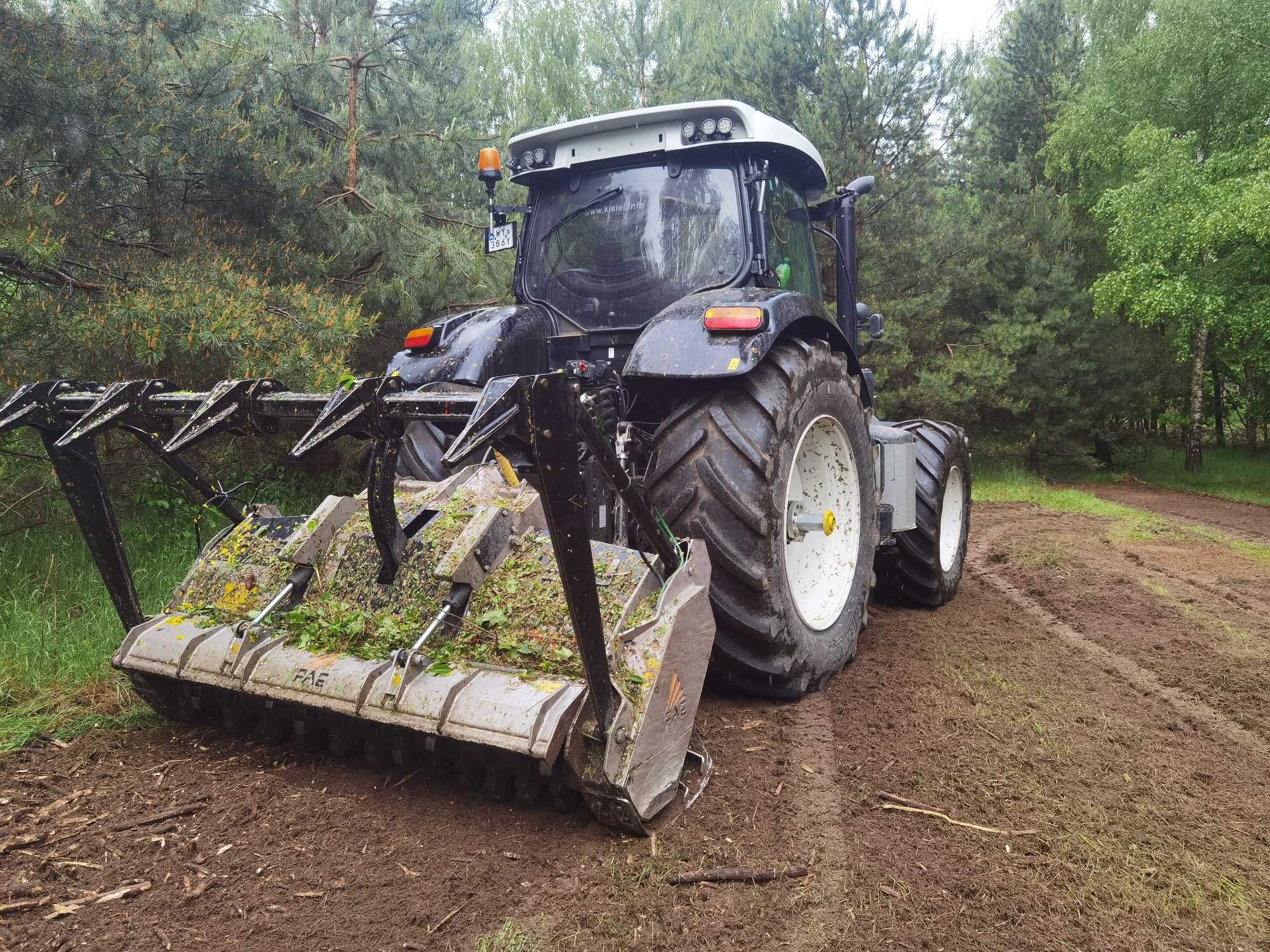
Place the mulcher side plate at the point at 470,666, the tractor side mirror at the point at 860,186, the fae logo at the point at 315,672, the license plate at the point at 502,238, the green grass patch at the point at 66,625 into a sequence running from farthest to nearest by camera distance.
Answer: the tractor side mirror at the point at 860,186 < the license plate at the point at 502,238 < the green grass patch at the point at 66,625 < the fae logo at the point at 315,672 < the mulcher side plate at the point at 470,666

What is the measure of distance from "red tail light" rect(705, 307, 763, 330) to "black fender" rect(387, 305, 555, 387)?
1.05 metres

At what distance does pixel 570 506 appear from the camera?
211 centimetres

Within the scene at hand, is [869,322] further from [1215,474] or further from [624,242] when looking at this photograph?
[1215,474]

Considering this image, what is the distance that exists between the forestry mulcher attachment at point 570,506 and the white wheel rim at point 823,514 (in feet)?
0.04

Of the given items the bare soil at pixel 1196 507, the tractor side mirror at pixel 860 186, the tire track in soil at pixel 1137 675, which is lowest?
the bare soil at pixel 1196 507

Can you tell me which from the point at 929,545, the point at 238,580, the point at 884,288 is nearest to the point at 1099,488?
the point at 884,288

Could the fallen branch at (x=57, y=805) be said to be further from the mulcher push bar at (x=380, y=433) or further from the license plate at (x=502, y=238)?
the license plate at (x=502, y=238)

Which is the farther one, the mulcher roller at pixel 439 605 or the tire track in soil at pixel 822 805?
the mulcher roller at pixel 439 605

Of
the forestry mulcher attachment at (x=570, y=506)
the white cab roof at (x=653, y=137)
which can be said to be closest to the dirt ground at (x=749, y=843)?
the forestry mulcher attachment at (x=570, y=506)

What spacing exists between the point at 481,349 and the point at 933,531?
2708 mm

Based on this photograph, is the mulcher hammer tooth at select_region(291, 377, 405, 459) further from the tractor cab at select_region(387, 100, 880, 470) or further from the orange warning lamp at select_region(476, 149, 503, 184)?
the orange warning lamp at select_region(476, 149, 503, 184)

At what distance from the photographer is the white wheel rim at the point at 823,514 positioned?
3.72m

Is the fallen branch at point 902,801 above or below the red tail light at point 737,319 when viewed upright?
below

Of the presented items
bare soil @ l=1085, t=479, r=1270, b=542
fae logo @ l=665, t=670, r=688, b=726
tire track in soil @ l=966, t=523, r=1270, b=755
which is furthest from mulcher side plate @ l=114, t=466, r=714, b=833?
bare soil @ l=1085, t=479, r=1270, b=542
